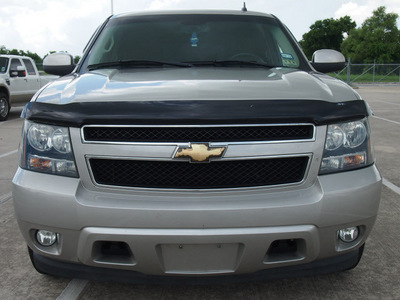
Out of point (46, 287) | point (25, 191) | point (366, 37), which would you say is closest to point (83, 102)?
point (25, 191)

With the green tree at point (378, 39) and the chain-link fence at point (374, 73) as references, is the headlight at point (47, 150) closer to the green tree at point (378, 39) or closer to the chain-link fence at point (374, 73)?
the chain-link fence at point (374, 73)

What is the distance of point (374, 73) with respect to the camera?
3231 centimetres

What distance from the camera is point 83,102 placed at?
2070mm

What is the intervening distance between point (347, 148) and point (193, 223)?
2.88 feet

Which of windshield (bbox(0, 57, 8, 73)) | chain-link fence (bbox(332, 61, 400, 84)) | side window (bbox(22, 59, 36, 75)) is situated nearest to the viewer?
windshield (bbox(0, 57, 8, 73))

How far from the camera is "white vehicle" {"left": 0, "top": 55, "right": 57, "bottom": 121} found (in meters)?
11.5

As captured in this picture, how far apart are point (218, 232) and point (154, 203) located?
0.32m

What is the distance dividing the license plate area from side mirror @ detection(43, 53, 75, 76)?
6.98ft

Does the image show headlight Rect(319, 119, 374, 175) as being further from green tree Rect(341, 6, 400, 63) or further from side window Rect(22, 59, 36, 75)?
green tree Rect(341, 6, 400, 63)

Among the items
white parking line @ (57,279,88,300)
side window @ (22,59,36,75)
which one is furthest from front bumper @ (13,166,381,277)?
side window @ (22,59,36,75)

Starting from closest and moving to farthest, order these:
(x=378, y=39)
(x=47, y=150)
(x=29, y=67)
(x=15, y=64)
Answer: (x=47, y=150) < (x=15, y=64) < (x=29, y=67) < (x=378, y=39)

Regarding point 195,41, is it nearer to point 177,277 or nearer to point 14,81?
point 177,277

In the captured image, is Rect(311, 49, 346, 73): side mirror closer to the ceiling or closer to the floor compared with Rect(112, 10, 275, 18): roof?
closer to the floor

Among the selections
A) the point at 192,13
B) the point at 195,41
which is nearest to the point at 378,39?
the point at 192,13
